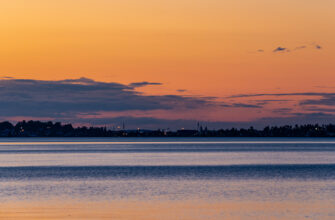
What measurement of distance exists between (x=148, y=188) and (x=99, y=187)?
4368 millimetres

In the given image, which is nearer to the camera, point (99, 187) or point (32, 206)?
point (32, 206)

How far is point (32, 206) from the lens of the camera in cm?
4022

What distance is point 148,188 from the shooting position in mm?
54062

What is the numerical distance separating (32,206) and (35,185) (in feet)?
58.3

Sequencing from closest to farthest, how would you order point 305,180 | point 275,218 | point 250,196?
point 275,218, point 250,196, point 305,180

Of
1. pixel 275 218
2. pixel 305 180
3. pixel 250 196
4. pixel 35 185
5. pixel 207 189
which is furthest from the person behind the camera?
pixel 305 180

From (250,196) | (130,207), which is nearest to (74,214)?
(130,207)

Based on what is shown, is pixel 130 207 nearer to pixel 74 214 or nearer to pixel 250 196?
pixel 74 214

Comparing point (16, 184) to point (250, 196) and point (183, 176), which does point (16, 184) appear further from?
point (250, 196)

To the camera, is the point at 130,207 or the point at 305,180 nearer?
the point at 130,207

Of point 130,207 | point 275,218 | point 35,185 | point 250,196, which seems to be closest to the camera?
point 275,218

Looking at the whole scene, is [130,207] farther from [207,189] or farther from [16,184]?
[16,184]

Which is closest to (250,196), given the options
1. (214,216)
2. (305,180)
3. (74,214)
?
(214,216)

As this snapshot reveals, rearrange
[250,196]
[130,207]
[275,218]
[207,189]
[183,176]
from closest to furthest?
1. [275,218]
2. [130,207]
3. [250,196]
4. [207,189]
5. [183,176]
